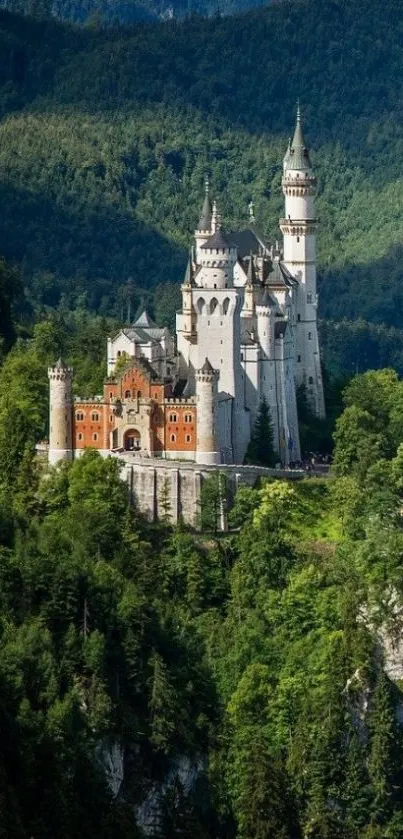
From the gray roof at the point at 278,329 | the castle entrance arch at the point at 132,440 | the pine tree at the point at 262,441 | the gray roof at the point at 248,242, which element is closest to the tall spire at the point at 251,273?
the gray roof at the point at 248,242

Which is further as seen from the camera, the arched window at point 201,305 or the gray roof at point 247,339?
the gray roof at point 247,339

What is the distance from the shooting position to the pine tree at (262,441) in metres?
100

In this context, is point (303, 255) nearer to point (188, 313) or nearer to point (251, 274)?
point (251, 274)

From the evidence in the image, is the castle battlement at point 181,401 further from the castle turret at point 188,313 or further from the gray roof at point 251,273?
the gray roof at point 251,273

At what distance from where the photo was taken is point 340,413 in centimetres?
10750

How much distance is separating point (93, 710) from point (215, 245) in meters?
18.1

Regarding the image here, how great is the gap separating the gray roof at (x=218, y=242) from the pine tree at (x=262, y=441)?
5.56 m

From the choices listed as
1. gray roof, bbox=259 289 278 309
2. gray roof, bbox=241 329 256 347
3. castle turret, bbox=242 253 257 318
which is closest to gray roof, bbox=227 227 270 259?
castle turret, bbox=242 253 257 318

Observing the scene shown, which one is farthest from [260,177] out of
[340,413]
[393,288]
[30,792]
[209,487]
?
[30,792]

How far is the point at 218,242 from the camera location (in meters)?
98.4

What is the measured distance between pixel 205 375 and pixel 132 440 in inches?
144

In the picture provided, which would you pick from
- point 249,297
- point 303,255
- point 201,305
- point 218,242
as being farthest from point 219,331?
point 303,255

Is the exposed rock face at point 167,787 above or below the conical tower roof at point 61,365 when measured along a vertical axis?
below

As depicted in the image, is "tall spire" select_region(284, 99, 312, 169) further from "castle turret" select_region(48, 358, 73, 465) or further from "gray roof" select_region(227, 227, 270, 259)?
"castle turret" select_region(48, 358, 73, 465)
